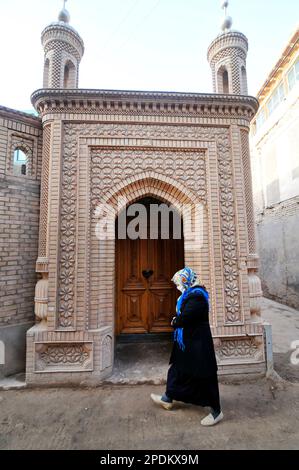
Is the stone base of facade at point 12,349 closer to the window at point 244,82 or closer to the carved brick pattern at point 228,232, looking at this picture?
the carved brick pattern at point 228,232

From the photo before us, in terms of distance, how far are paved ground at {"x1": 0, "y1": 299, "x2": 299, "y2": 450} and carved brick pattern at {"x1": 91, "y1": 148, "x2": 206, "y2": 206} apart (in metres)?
2.74

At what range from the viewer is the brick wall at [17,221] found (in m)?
3.64

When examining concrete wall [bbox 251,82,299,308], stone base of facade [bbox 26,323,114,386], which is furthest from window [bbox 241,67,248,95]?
stone base of facade [bbox 26,323,114,386]

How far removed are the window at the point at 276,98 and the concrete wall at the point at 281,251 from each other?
384cm

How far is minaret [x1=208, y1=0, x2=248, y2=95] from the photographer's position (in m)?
4.35

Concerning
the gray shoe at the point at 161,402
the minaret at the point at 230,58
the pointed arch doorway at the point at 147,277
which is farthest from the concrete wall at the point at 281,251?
the gray shoe at the point at 161,402

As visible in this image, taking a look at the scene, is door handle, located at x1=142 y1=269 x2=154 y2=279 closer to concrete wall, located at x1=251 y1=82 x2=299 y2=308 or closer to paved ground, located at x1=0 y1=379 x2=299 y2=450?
paved ground, located at x1=0 y1=379 x2=299 y2=450

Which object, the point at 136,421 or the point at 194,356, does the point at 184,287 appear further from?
the point at 136,421

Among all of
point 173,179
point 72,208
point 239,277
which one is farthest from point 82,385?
point 173,179

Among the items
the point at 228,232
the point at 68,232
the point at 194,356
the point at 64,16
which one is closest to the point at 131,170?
the point at 68,232

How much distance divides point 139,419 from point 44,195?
10.8 feet

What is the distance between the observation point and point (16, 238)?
3.74 metres

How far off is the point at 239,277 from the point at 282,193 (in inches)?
263

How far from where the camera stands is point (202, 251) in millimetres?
3764
